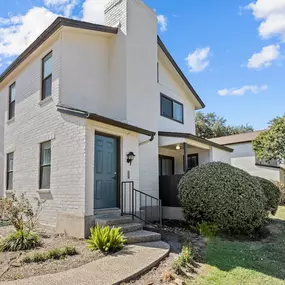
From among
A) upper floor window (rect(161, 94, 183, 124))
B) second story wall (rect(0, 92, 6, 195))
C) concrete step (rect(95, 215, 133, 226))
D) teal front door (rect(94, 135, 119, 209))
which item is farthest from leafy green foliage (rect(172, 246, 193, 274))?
second story wall (rect(0, 92, 6, 195))

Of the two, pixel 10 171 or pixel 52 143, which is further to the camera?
pixel 10 171

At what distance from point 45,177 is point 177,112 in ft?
26.7

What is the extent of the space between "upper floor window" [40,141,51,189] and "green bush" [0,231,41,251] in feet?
8.96

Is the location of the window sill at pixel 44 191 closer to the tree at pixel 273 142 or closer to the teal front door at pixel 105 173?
the teal front door at pixel 105 173

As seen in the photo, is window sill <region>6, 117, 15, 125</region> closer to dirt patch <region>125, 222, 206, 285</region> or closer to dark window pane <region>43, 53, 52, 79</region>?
dark window pane <region>43, 53, 52, 79</region>

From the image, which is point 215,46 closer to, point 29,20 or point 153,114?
point 153,114

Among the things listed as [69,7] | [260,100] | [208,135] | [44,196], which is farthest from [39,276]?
[208,135]

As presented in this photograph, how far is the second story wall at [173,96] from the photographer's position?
13.8 m

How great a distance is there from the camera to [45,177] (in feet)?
30.9

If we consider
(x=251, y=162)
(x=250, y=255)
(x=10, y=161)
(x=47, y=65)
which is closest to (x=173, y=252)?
(x=250, y=255)

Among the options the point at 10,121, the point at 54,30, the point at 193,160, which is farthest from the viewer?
the point at 193,160

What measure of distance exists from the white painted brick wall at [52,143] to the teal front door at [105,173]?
0.73m

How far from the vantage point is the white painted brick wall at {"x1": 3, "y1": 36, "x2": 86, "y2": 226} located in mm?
7867

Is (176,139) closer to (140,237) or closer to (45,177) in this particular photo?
(45,177)
